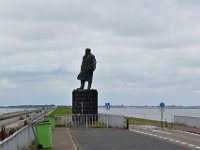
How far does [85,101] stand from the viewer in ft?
135

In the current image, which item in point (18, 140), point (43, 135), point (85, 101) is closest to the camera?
point (18, 140)

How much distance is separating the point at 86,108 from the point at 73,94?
1.64m

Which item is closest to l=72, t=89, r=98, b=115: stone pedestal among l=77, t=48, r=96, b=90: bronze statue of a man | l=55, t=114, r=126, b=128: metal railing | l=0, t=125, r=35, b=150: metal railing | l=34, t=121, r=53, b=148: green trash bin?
l=55, t=114, r=126, b=128: metal railing

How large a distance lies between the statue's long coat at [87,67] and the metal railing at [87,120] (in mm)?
3749

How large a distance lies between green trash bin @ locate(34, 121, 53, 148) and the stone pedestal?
20855 millimetres

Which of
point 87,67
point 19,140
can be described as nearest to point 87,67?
point 87,67

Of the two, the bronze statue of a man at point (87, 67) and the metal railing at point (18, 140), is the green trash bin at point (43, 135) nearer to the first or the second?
the metal railing at point (18, 140)

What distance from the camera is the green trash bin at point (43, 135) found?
19953mm

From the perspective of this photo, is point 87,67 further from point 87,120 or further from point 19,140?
point 19,140

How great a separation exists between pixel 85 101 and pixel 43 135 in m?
21.1

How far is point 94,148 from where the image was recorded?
2064 centimetres

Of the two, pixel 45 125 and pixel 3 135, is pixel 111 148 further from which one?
pixel 3 135

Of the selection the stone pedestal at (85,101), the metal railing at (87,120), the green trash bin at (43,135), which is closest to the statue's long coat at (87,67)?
the stone pedestal at (85,101)

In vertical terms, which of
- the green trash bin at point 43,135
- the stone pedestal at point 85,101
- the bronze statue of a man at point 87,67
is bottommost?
the green trash bin at point 43,135
